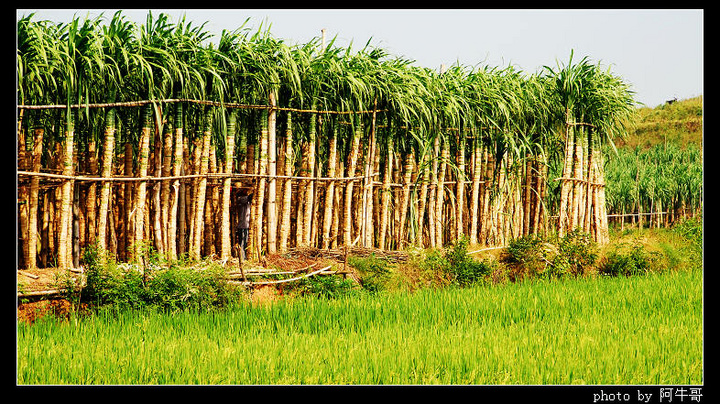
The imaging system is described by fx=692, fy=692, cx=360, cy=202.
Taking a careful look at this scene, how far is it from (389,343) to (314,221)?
4525mm

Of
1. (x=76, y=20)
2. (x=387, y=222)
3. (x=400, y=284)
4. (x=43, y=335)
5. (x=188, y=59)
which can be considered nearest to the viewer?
(x=43, y=335)

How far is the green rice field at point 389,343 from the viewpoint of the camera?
5004 mm

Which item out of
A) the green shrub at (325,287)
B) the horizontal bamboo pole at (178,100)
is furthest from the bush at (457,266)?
the horizontal bamboo pole at (178,100)

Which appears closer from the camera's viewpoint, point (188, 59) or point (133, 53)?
point (133, 53)

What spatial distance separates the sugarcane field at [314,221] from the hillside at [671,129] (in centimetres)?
2185

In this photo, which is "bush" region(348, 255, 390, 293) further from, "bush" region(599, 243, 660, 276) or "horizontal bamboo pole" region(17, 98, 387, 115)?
"bush" region(599, 243, 660, 276)

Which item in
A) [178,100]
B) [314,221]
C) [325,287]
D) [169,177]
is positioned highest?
[178,100]

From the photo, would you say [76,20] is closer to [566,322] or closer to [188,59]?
[188,59]

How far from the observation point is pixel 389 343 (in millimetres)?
5859

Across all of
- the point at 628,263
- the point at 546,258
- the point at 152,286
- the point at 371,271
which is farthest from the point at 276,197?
the point at 628,263

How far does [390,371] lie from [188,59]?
5.22 m

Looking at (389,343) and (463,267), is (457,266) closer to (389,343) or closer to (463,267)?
(463,267)

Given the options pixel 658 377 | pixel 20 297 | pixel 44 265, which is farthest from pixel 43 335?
pixel 658 377

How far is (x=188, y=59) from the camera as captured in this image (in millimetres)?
8578
